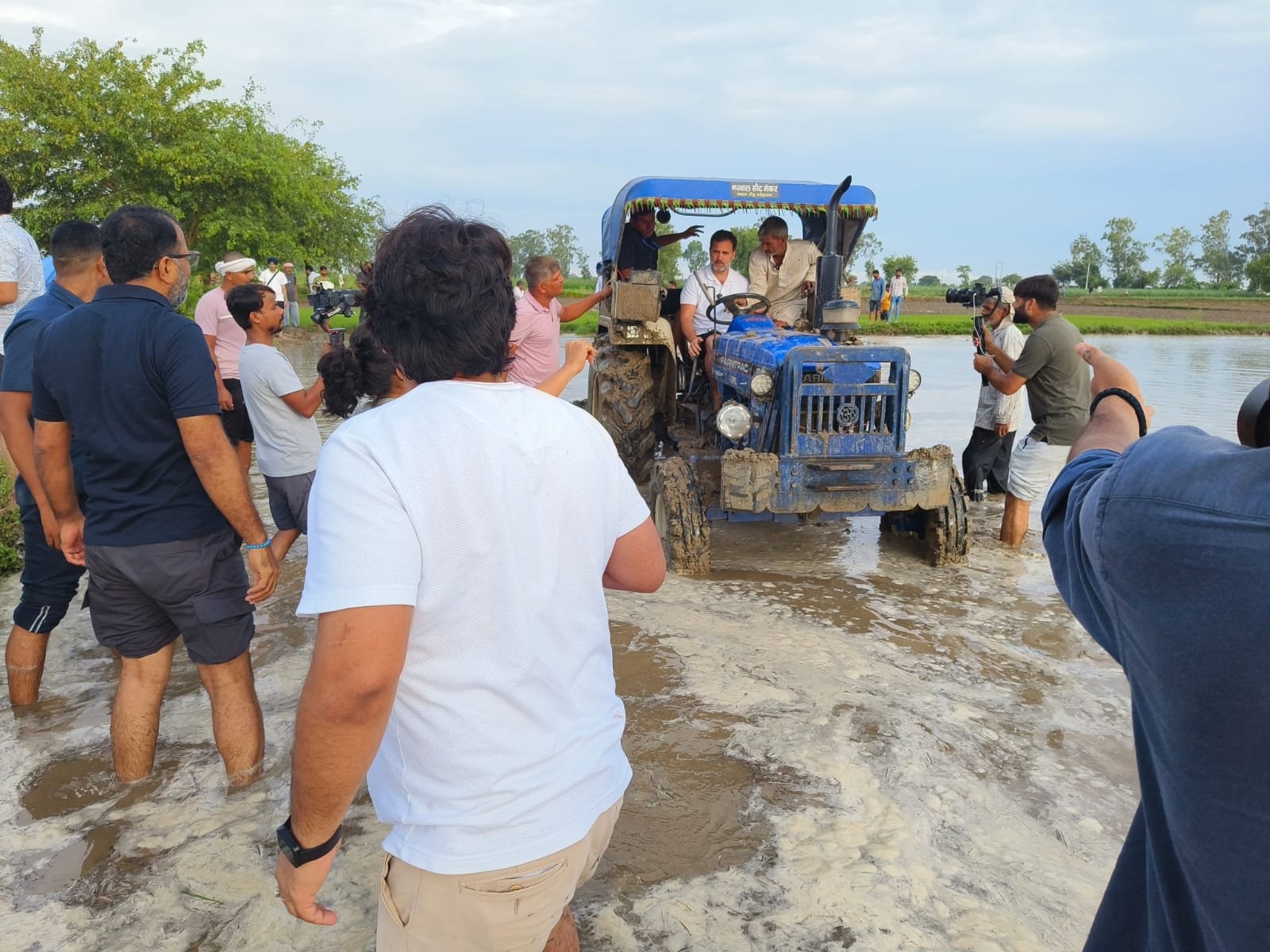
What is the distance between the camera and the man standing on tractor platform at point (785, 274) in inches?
277

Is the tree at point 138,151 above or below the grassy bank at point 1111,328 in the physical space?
above

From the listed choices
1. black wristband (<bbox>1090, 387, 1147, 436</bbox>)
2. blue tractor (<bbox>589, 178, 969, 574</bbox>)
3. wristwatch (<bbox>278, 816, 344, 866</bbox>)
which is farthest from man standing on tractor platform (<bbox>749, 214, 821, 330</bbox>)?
wristwatch (<bbox>278, 816, 344, 866</bbox>)

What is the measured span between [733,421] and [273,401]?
2732 millimetres

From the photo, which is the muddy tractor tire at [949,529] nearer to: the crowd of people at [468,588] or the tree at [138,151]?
the crowd of people at [468,588]

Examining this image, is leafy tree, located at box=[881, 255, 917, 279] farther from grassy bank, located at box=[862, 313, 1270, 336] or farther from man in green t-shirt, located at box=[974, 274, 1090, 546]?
man in green t-shirt, located at box=[974, 274, 1090, 546]

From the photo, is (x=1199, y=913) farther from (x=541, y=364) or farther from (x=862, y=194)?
(x=862, y=194)

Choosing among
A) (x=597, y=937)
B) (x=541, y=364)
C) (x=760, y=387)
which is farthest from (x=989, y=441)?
(x=597, y=937)

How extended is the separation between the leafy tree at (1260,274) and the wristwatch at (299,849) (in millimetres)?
79592

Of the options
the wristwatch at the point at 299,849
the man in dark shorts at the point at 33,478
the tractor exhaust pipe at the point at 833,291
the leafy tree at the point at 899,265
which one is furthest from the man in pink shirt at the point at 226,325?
the leafy tree at the point at 899,265

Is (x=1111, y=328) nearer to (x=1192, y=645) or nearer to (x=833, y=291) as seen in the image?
(x=833, y=291)

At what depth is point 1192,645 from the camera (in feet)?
3.15

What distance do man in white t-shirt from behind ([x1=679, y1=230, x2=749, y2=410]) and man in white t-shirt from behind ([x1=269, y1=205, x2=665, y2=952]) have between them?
539cm

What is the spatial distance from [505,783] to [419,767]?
157 mm

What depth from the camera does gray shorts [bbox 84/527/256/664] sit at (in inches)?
122
